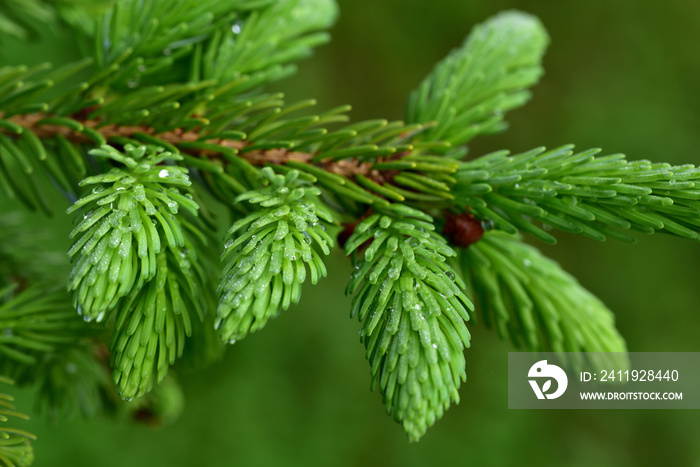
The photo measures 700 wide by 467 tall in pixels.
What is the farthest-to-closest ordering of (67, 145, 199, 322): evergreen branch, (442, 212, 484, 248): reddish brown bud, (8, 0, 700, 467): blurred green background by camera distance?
(8, 0, 700, 467): blurred green background, (442, 212, 484, 248): reddish brown bud, (67, 145, 199, 322): evergreen branch

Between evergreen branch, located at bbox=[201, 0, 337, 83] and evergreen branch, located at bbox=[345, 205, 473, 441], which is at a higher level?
evergreen branch, located at bbox=[201, 0, 337, 83]

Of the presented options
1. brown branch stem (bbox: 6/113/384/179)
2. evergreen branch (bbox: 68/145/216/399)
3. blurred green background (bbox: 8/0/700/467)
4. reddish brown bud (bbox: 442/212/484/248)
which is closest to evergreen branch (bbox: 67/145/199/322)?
evergreen branch (bbox: 68/145/216/399)

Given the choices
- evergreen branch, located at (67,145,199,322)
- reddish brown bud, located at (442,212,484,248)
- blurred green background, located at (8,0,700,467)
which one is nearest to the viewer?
evergreen branch, located at (67,145,199,322)

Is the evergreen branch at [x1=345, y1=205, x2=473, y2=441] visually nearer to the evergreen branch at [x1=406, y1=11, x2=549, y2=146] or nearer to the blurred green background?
the evergreen branch at [x1=406, y1=11, x2=549, y2=146]

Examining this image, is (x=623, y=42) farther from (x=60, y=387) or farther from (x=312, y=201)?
(x=60, y=387)

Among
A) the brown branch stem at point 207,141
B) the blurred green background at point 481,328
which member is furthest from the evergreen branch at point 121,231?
the blurred green background at point 481,328

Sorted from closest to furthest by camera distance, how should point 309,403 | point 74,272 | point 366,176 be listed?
point 74,272 → point 366,176 → point 309,403

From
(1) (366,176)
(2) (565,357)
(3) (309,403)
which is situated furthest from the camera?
(3) (309,403)

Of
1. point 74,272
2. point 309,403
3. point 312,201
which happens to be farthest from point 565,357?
point 309,403
